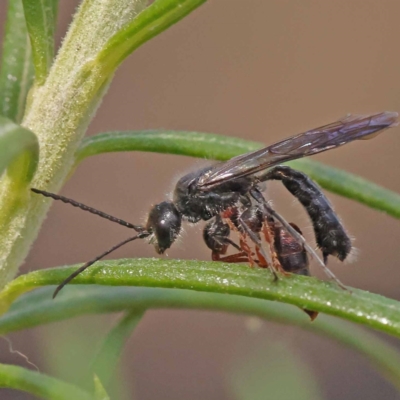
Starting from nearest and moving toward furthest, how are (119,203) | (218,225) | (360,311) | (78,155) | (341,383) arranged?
1. (360,311)
2. (78,155)
3. (218,225)
4. (341,383)
5. (119,203)

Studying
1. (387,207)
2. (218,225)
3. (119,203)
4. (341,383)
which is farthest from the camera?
(119,203)

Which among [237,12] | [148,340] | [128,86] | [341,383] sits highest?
[237,12]

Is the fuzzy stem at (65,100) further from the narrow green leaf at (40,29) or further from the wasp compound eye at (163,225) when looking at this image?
the wasp compound eye at (163,225)

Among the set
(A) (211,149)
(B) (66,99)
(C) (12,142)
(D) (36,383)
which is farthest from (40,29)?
(D) (36,383)

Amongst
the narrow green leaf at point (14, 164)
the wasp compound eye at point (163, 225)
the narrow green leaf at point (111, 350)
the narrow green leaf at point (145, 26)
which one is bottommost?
the narrow green leaf at point (111, 350)

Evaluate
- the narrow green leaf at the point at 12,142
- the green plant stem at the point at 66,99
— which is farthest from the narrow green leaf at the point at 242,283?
the narrow green leaf at the point at 12,142

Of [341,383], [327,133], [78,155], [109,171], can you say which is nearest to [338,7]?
[109,171]

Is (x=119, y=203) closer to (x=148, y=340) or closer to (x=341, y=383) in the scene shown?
(x=148, y=340)
